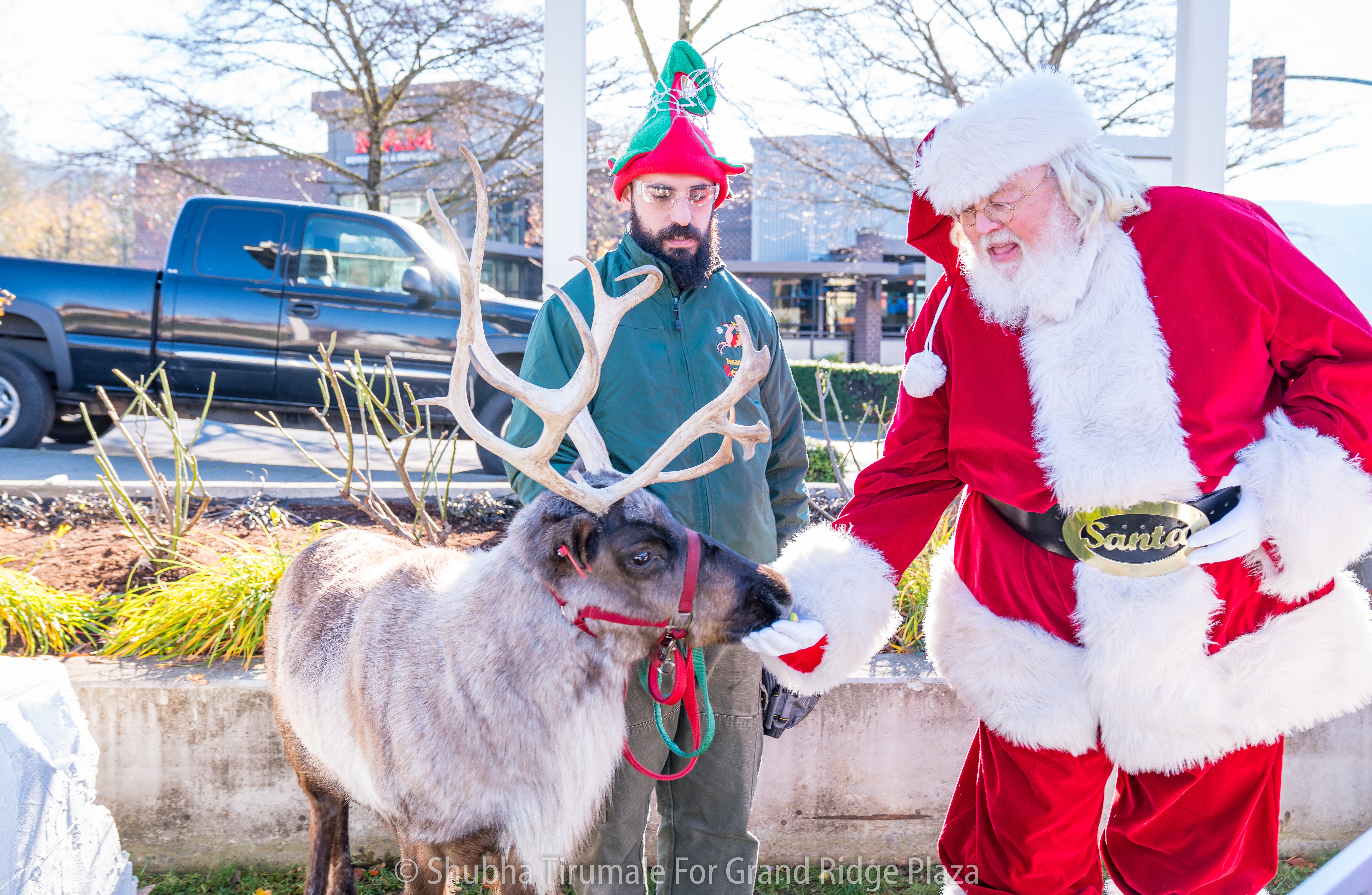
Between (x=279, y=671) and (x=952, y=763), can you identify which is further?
(x=952, y=763)

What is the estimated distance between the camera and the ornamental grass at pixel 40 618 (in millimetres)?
3451

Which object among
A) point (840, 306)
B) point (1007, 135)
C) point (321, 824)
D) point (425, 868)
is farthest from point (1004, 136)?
point (840, 306)

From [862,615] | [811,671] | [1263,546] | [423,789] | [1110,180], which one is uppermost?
[1110,180]

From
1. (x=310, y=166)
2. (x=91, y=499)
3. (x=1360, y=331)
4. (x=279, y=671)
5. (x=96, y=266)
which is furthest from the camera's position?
(x=310, y=166)

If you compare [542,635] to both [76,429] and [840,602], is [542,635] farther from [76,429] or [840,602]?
[76,429]

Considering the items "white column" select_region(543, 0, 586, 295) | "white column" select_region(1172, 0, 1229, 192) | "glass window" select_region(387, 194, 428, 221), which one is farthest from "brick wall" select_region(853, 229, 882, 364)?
"white column" select_region(543, 0, 586, 295)

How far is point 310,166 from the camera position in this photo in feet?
51.5

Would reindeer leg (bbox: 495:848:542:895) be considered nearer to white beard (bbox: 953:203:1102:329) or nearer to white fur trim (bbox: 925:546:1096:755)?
white fur trim (bbox: 925:546:1096:755)

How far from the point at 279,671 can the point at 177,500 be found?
1.82m

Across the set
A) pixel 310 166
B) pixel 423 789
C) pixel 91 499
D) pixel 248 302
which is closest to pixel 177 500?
pixel 91 499

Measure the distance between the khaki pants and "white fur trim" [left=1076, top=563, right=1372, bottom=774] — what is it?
100 cm

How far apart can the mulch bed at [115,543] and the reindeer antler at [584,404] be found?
1.68 meters

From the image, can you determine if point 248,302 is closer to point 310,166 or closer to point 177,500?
point 177,500

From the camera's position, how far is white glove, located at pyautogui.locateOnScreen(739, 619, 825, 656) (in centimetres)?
207
